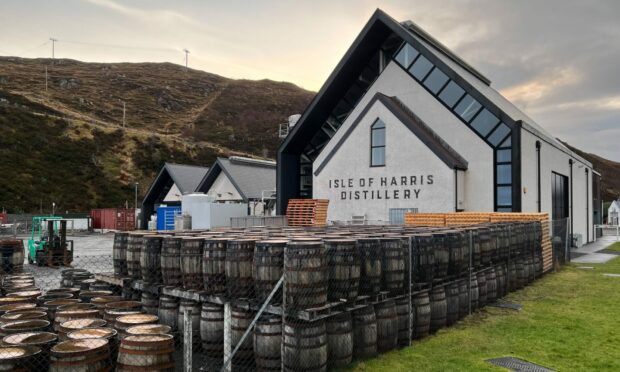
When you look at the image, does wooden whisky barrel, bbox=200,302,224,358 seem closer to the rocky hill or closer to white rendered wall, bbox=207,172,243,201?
white rendered wall, bbox=207,172,243,201

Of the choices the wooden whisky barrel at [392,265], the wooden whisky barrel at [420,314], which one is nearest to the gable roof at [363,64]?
the wooden whisky barrel at [420,314]

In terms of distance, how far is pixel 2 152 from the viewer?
61500mm

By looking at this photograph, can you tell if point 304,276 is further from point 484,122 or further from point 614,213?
point 614,213

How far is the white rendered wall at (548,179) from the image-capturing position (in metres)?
22.0

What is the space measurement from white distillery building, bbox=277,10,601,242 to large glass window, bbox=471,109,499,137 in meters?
0.05

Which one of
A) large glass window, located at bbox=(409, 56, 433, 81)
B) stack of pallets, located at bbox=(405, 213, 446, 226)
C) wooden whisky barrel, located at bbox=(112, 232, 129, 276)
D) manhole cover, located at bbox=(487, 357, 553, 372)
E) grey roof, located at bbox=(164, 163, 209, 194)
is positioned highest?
large glass window, located at bbox=(409, 56, 433, 81)

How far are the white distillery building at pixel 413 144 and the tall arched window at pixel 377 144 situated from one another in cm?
6

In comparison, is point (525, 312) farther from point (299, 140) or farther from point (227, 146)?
point (227, 146)

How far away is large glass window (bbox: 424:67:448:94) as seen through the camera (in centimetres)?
2428

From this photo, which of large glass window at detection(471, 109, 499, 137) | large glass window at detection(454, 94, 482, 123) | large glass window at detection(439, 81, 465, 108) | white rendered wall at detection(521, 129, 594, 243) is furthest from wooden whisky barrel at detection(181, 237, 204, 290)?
large glass window at detection(439, 81, 465, 108)

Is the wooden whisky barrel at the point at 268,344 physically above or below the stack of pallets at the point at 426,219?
below

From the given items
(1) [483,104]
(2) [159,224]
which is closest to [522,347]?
(1) [483,104]

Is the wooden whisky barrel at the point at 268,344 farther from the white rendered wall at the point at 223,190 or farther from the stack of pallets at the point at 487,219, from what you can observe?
the white rendered wall at the point at 223,190

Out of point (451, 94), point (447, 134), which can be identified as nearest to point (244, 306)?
point (447, 134)
